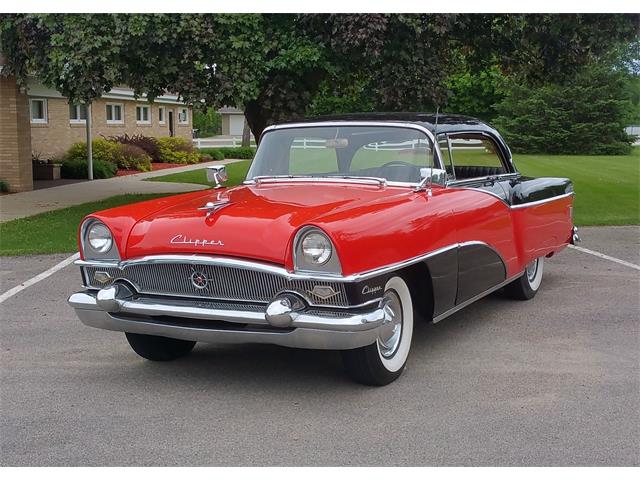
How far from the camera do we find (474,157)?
7.45 meters

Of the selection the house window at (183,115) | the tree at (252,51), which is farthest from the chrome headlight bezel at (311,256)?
the house window at (183,115)

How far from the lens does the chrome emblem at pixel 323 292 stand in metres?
4.38

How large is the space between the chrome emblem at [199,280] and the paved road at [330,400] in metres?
0.65

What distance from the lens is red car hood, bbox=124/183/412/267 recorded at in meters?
4.43

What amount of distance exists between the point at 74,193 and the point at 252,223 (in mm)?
14397

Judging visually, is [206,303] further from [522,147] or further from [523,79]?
[522,147]

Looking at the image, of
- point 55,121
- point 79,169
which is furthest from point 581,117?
point 79,169

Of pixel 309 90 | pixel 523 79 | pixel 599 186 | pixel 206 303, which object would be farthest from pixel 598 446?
pixel 599 186

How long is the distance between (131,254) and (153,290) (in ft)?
0.85

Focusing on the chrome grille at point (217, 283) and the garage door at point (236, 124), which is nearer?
the chrome grille at point (217, 283)

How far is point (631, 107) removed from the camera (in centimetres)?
4206

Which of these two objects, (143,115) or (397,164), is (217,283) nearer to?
(397,164)

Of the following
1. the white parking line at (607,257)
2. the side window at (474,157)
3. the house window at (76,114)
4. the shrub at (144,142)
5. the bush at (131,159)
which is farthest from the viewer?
the shrub at (144,142)

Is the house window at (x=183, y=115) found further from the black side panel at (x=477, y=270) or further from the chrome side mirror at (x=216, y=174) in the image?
the black side panel at (x=477, y=270)
